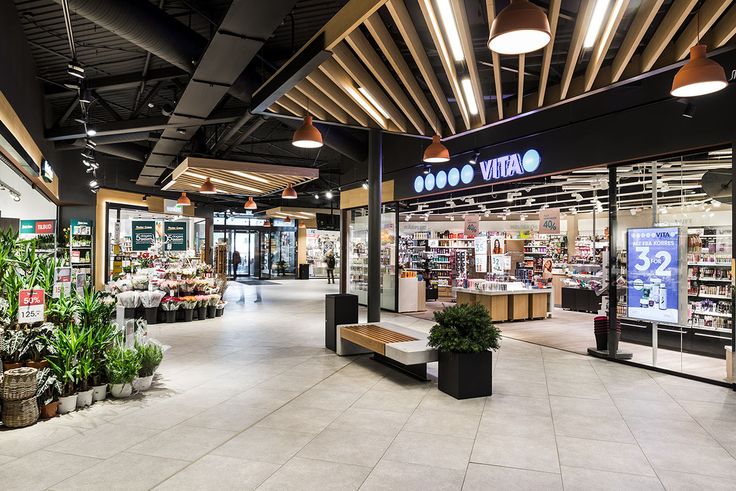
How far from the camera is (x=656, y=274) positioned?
650cm

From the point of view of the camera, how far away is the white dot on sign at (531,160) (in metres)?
8.06

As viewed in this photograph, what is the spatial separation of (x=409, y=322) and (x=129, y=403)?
21.3ft

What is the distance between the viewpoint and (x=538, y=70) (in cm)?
851

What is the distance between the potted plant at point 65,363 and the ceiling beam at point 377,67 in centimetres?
410

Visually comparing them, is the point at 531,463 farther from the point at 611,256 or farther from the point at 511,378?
the point at 611,256

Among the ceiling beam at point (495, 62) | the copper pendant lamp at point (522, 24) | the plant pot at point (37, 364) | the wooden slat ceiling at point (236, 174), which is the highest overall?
the ceiling beam at point (495, 62)

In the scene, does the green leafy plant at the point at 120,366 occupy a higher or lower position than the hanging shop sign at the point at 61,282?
lower

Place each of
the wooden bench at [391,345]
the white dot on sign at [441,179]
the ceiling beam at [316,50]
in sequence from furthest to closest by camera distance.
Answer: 1. the white dot on sign at [441,179]
2. the wooden bench at [391,345]
3. the ceiling beam at [316,50]

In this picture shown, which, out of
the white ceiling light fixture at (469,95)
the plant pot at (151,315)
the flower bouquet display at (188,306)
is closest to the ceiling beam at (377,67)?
the white ceiling light fixture at (469,95)

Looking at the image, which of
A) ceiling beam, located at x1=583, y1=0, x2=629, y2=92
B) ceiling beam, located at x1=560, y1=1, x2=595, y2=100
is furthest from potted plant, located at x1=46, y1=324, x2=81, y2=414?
ceiling beam, located at x1=583, y1=0, x2=629, y2=92

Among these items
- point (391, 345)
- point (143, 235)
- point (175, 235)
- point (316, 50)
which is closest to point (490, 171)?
point (391, 345)

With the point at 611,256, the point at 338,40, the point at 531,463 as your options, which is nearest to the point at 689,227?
the point at 611,256

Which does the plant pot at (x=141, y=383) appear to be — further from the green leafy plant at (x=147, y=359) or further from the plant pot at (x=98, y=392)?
the plant pot at (x=98, y=392)

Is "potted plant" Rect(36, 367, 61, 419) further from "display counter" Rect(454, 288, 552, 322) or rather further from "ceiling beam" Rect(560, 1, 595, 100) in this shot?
"display counter" Rect(454, 288, 552, 322)
